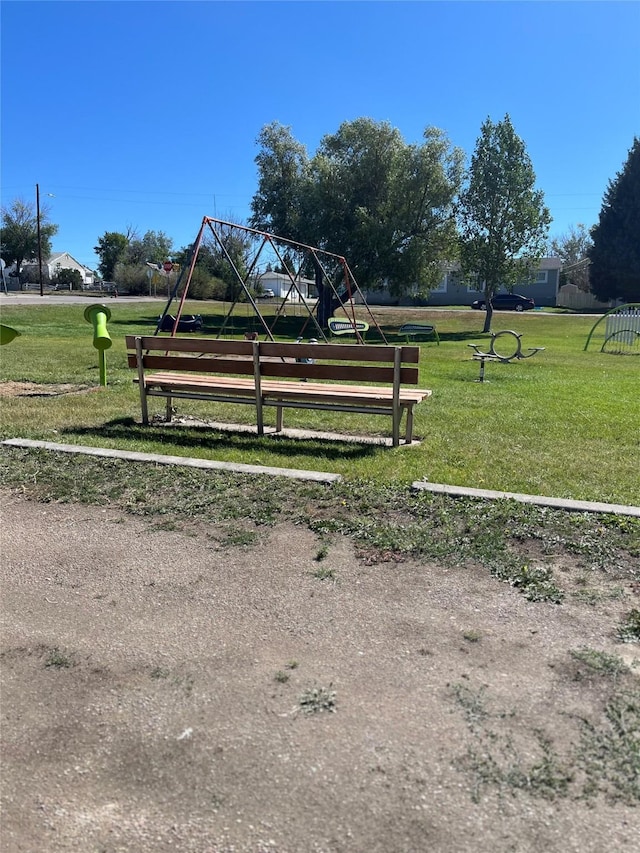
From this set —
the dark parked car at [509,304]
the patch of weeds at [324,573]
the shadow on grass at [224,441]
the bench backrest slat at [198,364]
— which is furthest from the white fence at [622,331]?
the dark parked car at [509,304]

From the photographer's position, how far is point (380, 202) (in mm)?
30688

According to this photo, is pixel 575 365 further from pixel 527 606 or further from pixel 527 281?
pixel 527 281

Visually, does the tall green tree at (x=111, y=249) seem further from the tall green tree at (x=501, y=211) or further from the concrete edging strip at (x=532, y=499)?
the concrete edging strip at (x=532, y=499)

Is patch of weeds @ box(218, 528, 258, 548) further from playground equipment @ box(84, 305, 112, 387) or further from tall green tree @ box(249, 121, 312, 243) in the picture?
tall green tree @ box(249, 121, 312, 243)

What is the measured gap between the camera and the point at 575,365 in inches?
611

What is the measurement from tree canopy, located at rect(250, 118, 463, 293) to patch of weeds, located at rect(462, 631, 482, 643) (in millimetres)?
28471

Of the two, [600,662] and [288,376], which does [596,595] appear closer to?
[600,662]

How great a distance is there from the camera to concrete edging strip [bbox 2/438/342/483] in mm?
4914

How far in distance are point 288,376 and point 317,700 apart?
443 centimetres

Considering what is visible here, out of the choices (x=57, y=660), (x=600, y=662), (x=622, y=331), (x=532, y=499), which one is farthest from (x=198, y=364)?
(x=622, y=331)

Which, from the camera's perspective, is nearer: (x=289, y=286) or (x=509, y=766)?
(x=509, y=766)

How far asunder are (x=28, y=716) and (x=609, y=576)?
2.73 meters

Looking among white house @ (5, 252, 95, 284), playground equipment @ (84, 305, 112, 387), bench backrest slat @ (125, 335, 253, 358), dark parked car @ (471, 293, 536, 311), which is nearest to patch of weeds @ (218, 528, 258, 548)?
bench backrest slat @ (125, 335, 253, 358)

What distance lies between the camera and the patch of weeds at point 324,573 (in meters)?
3.38
